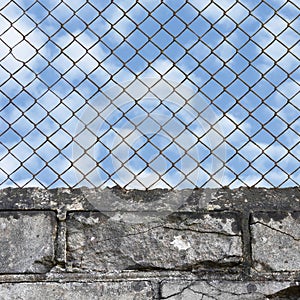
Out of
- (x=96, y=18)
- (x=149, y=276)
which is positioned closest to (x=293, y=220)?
(x=149, y=276)

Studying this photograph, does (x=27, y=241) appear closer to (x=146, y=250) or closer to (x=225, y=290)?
(x=146, y=250)

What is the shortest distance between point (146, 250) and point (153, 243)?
0.13 feet

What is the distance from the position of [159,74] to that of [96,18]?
1.26 ft

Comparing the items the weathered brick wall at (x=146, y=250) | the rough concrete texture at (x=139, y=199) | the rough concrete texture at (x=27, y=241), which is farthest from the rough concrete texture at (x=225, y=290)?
Answer: the rough concrete texture at (x=27, y=241)

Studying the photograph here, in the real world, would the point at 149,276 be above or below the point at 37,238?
below

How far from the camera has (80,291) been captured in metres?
2.20

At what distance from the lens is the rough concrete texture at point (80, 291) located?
7.20 ft

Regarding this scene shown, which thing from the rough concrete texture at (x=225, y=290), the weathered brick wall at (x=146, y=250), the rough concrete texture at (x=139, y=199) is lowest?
the rough concrete texture at (x=225, y=290)

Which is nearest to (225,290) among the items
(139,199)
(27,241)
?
(139,199)

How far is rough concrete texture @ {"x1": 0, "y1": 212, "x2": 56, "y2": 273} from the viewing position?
88.0 inches

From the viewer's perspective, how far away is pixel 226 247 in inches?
88.8

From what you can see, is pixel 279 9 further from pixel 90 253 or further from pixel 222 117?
pixel 90 253

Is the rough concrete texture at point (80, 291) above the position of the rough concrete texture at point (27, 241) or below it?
below

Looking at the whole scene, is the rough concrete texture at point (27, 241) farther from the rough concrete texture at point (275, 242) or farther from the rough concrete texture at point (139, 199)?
the rough concrete texture at point (275, 242)
